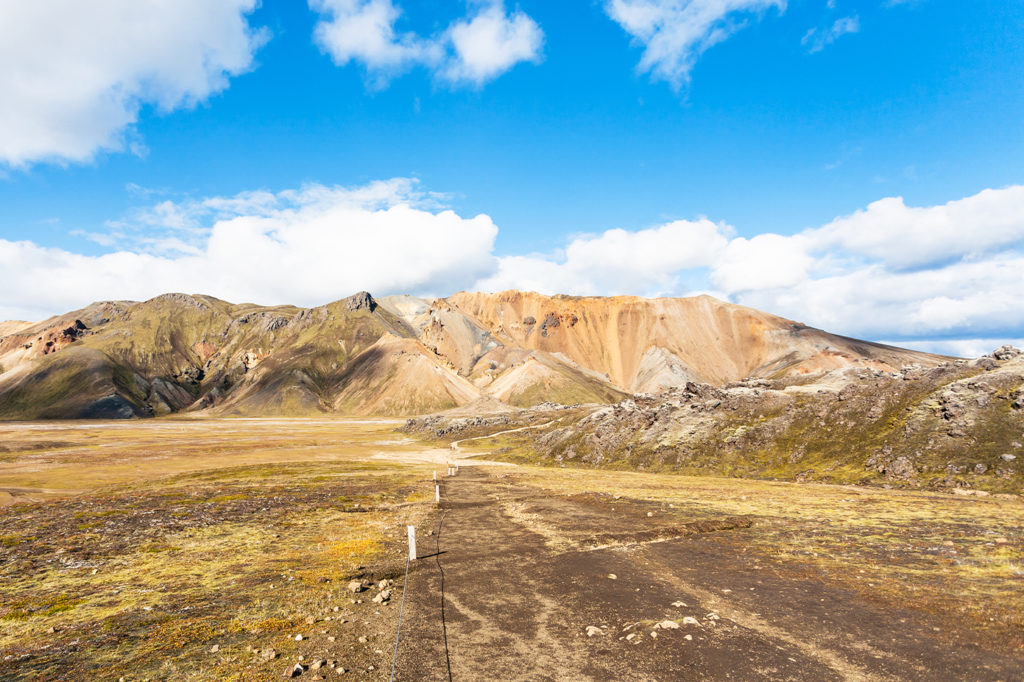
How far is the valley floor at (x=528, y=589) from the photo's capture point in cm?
1362

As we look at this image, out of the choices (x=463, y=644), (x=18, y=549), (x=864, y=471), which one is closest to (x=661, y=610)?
(x=463, y=644)

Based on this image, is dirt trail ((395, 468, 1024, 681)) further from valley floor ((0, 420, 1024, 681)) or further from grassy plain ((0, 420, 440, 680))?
grassy plain ((0, 420, 440, 680))

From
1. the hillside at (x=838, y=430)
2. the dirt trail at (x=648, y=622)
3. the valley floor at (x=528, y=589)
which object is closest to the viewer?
the dirt trail at (x=648, y=622)

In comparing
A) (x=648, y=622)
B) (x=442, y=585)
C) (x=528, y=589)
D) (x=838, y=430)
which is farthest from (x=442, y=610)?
(x=838, y=430)

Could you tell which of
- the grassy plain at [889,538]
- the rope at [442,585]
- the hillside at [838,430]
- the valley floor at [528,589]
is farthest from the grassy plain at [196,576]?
the hillside at [838,430]

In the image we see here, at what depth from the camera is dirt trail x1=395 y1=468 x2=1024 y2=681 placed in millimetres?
13172

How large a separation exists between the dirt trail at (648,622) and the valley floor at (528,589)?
0.31ft

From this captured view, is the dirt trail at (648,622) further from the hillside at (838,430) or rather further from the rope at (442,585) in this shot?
the hillside at (838,430)

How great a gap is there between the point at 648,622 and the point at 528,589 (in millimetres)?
5419

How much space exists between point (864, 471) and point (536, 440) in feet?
187

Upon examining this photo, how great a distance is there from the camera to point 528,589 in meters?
19.8

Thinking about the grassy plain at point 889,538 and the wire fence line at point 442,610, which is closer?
the wire fence line at point 442,610

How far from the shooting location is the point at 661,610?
17.3 m

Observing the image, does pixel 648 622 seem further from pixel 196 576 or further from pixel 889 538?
pixel 196 576
